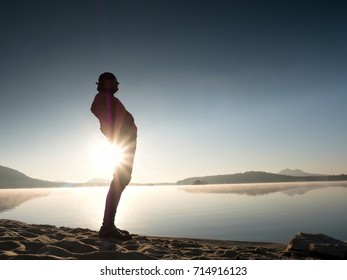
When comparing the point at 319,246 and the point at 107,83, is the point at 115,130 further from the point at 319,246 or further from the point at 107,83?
the point at 319,246

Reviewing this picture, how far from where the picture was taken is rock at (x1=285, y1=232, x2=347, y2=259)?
6012 mm

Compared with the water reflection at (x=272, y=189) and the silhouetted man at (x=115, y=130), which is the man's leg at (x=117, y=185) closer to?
the silhouetted man at (x=115, y=130)

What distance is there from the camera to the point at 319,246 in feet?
20.5

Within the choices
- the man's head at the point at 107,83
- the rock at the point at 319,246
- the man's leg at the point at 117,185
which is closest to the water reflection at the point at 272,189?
the rock at the point at 319,246

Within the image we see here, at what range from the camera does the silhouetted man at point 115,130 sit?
6777 mm

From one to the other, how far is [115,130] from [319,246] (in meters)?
5.01

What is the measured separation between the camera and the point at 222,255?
5398 millimetres

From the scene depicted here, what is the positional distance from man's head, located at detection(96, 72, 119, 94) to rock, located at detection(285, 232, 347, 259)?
532 cm

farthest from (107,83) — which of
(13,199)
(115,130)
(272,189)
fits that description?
(272,189)

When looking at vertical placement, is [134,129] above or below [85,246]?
above
